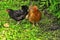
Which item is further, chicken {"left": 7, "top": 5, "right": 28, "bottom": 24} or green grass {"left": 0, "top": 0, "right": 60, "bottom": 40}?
chicken {"left": 7, "top": 5, "right": 28, "bottom": 24}

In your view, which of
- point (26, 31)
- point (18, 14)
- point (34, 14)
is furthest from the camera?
point (18, 14)

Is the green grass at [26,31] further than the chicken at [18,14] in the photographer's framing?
No

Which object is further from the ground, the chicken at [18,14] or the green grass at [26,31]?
the chicken at [18,14]

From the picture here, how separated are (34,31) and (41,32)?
0.79ft

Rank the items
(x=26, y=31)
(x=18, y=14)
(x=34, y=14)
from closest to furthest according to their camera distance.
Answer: (x=26, y=31) → (x=34, y=14) → (x=18, y=14)

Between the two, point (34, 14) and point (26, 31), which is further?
point (34, 14)

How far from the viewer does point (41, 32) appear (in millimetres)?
8023

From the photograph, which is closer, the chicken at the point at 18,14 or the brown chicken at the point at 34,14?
the brown chicken at the point at 34,14

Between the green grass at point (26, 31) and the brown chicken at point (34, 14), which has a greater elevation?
the brown chicken at point (34, 14)

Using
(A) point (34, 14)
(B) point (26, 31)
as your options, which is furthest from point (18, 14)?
(B) point (26, 31)

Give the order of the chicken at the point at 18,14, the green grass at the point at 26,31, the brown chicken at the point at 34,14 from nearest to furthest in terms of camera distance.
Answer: the green grass at the point at 26,31
the brown chicken at the point at 34,14
the chicken at the point at 18,14

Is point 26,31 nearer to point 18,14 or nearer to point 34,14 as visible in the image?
point 34,14

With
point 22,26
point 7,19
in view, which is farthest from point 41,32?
point 7,19

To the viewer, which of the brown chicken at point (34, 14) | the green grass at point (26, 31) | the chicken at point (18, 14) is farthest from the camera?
the chicken at point (18, 14)
